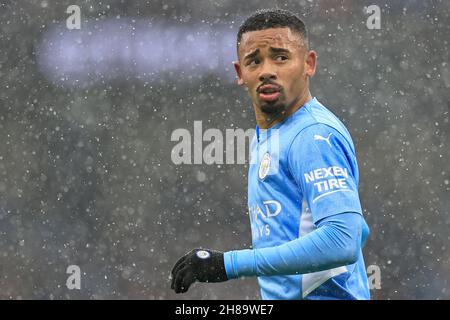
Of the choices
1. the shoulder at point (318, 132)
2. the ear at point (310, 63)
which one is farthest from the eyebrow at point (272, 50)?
the shoulder at point (318, 132)

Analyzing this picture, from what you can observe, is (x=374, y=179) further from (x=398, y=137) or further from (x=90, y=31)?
(x=90, y=31)

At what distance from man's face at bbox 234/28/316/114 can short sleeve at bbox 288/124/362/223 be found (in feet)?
0.71

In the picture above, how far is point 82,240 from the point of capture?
8.78m

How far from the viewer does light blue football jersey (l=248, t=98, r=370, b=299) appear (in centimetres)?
245

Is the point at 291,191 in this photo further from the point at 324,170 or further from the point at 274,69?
the point at 274,69

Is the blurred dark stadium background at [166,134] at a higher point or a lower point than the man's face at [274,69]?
higher

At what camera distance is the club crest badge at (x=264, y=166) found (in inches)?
107

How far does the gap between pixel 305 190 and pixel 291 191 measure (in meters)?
0.11

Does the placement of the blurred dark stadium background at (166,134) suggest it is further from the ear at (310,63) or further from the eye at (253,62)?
the eye at (253,62)

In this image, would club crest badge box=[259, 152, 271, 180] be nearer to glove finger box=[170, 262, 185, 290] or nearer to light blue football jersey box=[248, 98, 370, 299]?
light blue football jersey box=[248, 98, 370, 299]

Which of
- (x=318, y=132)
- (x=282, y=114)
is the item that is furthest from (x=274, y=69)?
(x=318, y=132)

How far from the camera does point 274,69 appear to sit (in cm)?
271
